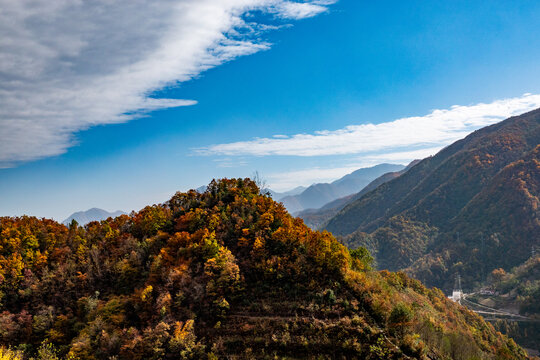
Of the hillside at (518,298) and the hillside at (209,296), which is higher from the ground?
the hillside at (209,296)

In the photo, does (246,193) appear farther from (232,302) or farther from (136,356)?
(136,356)

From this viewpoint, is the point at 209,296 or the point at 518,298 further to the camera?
the point at 518,298

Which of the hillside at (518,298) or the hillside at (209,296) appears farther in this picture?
the hillside at (518,298)

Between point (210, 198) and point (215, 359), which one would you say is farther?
point (210, 198)

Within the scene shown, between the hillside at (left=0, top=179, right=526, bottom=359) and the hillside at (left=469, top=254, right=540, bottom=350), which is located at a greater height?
the hillside at (left=0, top=179, right=526, bottom=359)

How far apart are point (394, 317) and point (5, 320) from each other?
52132 mm

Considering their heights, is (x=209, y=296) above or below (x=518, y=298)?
above

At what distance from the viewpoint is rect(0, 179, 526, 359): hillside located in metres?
32.9

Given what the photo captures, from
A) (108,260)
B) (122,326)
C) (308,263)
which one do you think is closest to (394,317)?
(308,263)

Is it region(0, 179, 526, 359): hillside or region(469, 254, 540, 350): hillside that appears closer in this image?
region(0, 179, 526, 359): hillside

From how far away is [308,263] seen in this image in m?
40.9

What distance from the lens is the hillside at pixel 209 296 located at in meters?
32.9

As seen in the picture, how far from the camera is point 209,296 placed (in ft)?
127

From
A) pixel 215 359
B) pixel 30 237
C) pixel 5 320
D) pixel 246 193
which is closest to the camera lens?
pixel 215 359
